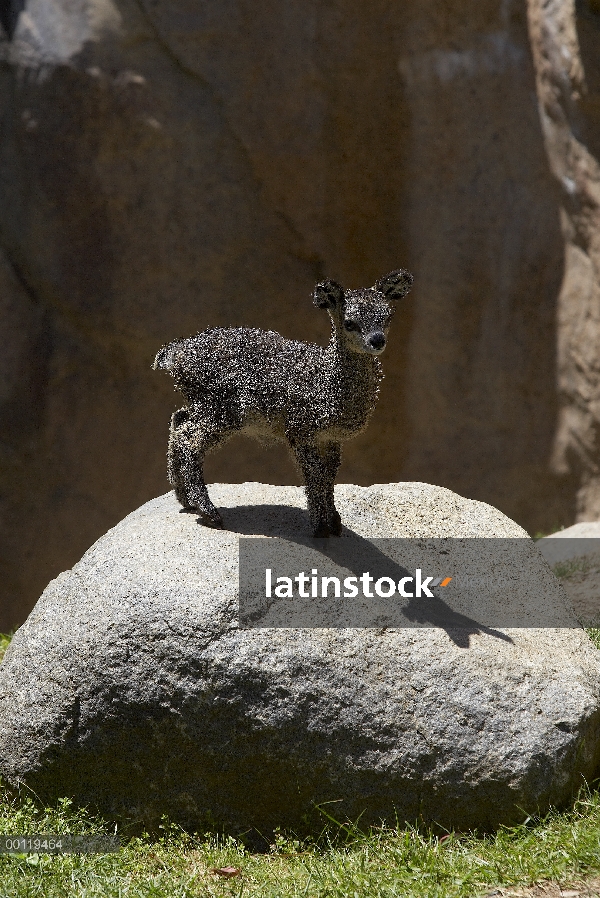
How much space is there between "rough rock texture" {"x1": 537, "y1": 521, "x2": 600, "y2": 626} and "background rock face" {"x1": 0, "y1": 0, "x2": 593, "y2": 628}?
1.11 meters

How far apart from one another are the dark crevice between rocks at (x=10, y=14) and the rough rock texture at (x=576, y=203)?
385cm

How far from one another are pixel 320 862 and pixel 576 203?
5.43 m

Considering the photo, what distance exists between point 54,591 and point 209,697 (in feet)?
3.07

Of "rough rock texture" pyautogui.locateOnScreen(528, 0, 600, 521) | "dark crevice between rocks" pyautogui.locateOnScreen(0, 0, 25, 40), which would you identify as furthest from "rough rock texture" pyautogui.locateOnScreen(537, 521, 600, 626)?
"dark crevice between rocks" pyautogui.locateOnScreen(0, 0, 25, 40)

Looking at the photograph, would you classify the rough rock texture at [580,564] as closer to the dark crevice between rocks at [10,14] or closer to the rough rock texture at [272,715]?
the rough rock texture at [272,715]

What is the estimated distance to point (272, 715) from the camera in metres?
3.34

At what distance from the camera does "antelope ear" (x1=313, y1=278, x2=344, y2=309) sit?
3.71 metres

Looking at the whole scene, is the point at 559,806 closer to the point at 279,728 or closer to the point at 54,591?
the point at 279,728

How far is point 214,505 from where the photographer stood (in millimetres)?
4430

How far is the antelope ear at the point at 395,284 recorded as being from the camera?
384 centimetres

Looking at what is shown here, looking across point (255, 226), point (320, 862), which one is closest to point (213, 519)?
point (320, 862)

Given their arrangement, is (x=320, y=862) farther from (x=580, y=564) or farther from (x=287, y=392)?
(x=580, y=564)

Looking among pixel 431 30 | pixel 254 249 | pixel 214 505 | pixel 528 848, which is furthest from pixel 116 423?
pixel 528 848

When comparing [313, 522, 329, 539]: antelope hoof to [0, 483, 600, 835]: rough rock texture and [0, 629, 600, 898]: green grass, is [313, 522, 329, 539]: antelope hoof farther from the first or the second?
[0, 629, 600, 898]: green grass
